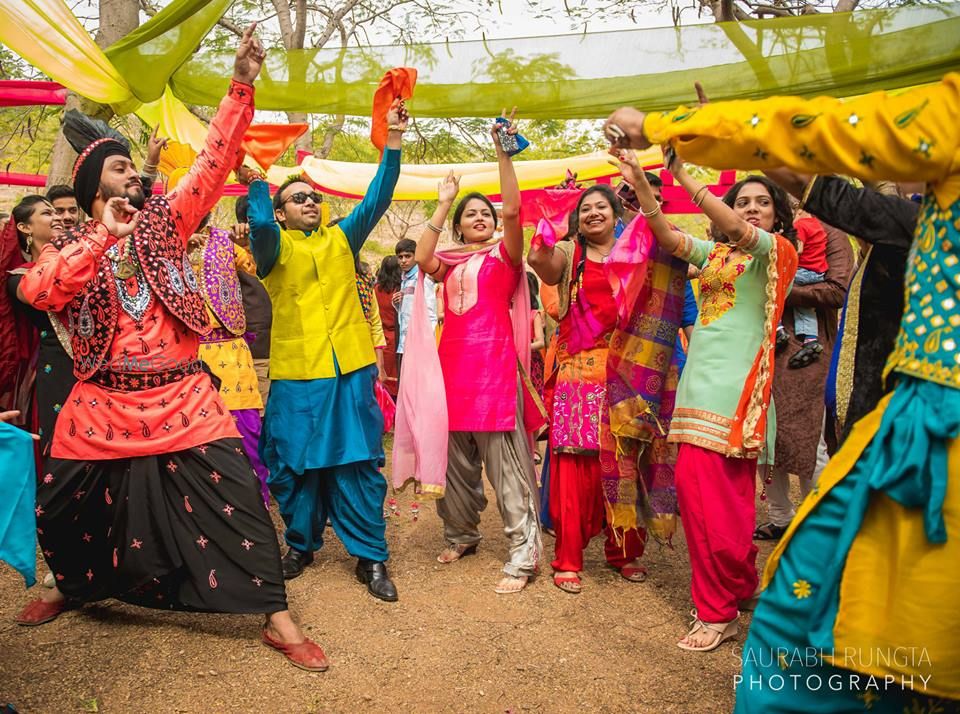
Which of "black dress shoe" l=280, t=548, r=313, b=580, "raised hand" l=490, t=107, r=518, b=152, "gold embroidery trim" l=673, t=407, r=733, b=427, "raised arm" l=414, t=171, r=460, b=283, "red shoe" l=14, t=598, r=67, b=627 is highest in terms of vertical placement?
"raised hand" l=490, t=107, r=518, b=152

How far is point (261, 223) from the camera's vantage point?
3.84m

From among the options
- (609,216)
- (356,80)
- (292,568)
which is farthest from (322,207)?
(292,568)

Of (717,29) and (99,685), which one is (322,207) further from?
(99,685)

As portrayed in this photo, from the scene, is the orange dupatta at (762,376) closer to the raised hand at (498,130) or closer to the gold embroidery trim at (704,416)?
the gold embroidery trim at (704,416)

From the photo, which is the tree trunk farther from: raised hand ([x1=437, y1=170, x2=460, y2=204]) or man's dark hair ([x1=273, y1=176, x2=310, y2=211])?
raised hand ([x1=437, y1=170, x2=460, y2=204])

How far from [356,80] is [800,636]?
333cm

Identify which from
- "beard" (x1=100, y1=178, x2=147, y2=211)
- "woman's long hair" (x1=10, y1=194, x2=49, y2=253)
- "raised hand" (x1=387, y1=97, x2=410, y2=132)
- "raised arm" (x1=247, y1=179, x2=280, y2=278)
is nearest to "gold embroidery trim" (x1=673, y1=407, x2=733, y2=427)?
"raised hand" (x1=387, y1=97, x2=410, y2=132)

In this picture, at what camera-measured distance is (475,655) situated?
10.8 feet

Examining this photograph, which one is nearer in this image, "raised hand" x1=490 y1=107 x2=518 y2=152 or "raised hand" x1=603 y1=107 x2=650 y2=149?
"raised hand" x1=603 y1=107 x2=650 y2=149

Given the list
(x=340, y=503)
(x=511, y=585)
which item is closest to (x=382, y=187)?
(x=340, y=503)

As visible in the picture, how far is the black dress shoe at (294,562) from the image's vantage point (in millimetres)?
4172

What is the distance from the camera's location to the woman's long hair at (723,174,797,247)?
3.54 m

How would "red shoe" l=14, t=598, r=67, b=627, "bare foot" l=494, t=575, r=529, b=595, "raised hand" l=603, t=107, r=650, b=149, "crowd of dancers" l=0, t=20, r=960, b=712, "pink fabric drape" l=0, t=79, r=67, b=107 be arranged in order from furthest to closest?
1. "pink fabric drape" l=0, t=79, r=67, b=107
2. "bare foot" l=494, t=575, r=529, b=595
3. "red shoe" l=14, t=598, r=67, b=627
4. "raised hand" l=603, t=107, r=650, b=149
5. "crowd of dancers" l=0, t=20, r=960, b=712

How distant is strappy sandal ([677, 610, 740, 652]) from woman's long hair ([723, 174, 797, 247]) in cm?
163
